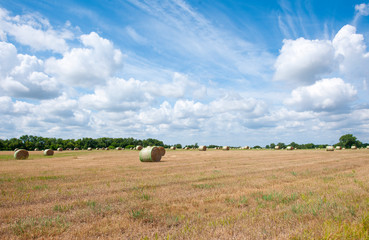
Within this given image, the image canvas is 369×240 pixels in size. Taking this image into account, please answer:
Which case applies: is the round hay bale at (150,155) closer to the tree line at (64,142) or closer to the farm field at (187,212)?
the farm field at (187,212)

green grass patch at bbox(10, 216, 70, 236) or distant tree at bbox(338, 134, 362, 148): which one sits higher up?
distant tree at bbox(338, 134, 362, 148)

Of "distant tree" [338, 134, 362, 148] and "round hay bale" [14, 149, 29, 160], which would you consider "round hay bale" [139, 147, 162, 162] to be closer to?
"round hay bale" [14, 149, 29, 160]

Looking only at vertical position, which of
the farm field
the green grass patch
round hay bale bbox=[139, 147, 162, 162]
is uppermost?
round hay bale bbox=[139, 147, 162, 162]

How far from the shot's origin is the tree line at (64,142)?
320 feet

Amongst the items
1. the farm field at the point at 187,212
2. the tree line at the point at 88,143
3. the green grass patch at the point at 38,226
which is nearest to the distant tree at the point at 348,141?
the tree line at the point at 88,143

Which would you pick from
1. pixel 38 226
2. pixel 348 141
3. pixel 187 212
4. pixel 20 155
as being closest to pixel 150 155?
pixel 187 212

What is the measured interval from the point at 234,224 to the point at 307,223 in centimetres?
162

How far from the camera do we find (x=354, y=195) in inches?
298

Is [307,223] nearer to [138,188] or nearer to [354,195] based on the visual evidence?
[354,195]

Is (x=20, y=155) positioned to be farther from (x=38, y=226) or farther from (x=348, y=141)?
(x=348, y=141)

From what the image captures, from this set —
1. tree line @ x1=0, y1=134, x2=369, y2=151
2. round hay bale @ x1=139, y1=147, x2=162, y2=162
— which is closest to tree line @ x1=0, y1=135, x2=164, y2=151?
tree line @ x1=0, y1=134, x2=369, y2=151

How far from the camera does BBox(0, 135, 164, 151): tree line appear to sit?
97.6 metres

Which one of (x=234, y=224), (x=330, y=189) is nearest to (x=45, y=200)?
(x=234, y=224)

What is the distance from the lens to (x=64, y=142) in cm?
11681
